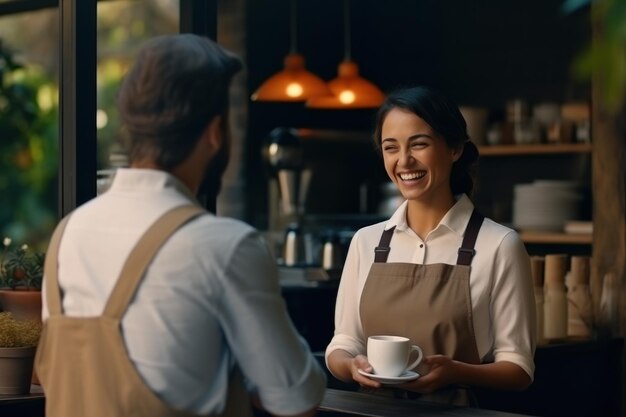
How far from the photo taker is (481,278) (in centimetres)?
255

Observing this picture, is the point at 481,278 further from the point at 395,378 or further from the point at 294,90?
the point at 294,90

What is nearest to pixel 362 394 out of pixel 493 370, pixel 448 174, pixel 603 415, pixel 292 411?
pixel 493 370

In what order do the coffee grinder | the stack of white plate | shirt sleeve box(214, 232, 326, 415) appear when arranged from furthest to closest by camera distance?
the coffee grinder → the stack of white plate → shirt sleeve box(214, 232, 326, 415)

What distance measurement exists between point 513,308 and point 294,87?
3840 millimetres

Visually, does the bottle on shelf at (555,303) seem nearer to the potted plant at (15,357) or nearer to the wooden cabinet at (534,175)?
the wooden cabinet at (534,175)

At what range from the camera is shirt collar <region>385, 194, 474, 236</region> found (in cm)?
265

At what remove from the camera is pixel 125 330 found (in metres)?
1.49

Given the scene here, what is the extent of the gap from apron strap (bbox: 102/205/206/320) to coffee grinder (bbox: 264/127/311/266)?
17.1 feet

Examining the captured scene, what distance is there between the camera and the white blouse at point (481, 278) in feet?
8.16

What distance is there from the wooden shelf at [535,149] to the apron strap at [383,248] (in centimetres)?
314

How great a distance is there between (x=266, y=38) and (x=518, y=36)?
1.61 meters

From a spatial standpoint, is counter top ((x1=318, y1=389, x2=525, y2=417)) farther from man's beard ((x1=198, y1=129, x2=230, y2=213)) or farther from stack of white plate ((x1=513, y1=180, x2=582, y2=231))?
stack of white plate ((x1=513, y1=180, x2=582, y2=231))

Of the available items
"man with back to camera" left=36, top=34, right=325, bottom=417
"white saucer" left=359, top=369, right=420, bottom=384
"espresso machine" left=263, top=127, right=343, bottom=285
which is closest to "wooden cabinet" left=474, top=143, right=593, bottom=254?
"espresso machine" left=263, top=127, right=343, bottom=285

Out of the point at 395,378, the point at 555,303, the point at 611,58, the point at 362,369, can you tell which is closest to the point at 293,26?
the point at 555,303
